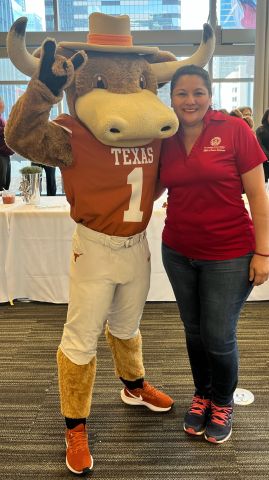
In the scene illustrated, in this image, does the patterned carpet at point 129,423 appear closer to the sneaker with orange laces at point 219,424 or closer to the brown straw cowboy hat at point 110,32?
the sneaker with orange laces at point 219,424

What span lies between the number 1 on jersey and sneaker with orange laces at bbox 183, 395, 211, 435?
2.66ft

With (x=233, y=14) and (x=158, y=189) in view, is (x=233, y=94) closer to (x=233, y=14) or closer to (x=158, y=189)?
(x=233, y=14)

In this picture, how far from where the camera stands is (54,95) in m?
1.25

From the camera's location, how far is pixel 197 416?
5.71 feet

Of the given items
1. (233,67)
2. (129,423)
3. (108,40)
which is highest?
(233,67)

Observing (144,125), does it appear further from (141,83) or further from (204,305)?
(204,305)

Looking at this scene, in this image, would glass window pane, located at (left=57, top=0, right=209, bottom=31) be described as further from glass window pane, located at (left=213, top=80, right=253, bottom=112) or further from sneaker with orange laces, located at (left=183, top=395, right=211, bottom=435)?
sneaker with orange laces, located at (left=183, top=395, right=211, bottom=435)

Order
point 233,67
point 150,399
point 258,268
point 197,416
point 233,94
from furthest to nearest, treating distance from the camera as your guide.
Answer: point 233,94
point 233,67
point 150,399
point 197,416
point 258,268

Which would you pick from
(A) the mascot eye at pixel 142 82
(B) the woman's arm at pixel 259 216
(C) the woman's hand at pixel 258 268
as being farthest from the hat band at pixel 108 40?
(C) the woman's hand at pixel 258 268

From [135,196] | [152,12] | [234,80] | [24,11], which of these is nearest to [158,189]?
[135,196]

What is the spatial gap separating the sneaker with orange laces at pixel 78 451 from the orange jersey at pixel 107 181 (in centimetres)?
74

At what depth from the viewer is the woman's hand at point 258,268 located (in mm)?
1447

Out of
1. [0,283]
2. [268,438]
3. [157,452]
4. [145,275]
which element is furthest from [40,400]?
[0,283]

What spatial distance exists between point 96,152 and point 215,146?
0.38m
